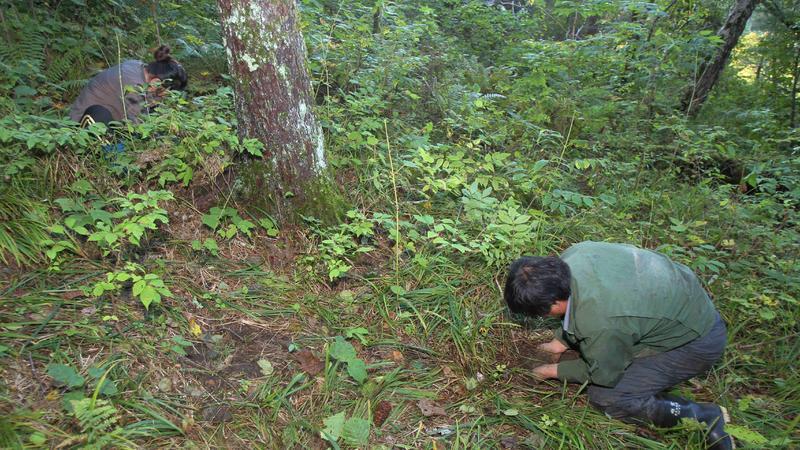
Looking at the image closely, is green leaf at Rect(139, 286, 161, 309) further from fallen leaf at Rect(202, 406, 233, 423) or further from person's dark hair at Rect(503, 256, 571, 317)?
person's dark hair at Rect(503, 256, 571, 317)

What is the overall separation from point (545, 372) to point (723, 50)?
639cm

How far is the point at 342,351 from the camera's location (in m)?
2.95

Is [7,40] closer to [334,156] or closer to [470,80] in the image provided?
[334,156]

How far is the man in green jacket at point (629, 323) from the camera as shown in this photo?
271cm

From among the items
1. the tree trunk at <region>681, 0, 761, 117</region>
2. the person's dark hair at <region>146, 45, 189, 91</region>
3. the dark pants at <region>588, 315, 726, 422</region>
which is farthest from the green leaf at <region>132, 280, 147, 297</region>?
the tree trunk at <region>681, 0, 761, 117</region>

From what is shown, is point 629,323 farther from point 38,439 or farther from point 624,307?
point 38,439

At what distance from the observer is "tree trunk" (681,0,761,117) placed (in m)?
6.63

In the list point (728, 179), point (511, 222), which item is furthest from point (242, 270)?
point (728, 179)

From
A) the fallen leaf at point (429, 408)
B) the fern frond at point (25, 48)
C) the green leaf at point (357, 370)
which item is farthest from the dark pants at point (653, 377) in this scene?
the fern frond at point (25, 48)

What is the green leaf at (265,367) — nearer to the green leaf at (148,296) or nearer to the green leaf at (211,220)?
the green leaf at (148,296)

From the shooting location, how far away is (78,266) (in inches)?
125

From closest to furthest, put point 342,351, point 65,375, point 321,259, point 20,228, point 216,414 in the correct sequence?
point 65,375 → point 216,414 → point 342,351 → point 20,228 → point 321,259

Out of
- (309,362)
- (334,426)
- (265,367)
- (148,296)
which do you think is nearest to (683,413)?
(334,426)

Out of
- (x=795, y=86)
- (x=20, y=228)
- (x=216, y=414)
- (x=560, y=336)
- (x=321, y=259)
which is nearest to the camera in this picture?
(x=216, y=414)
